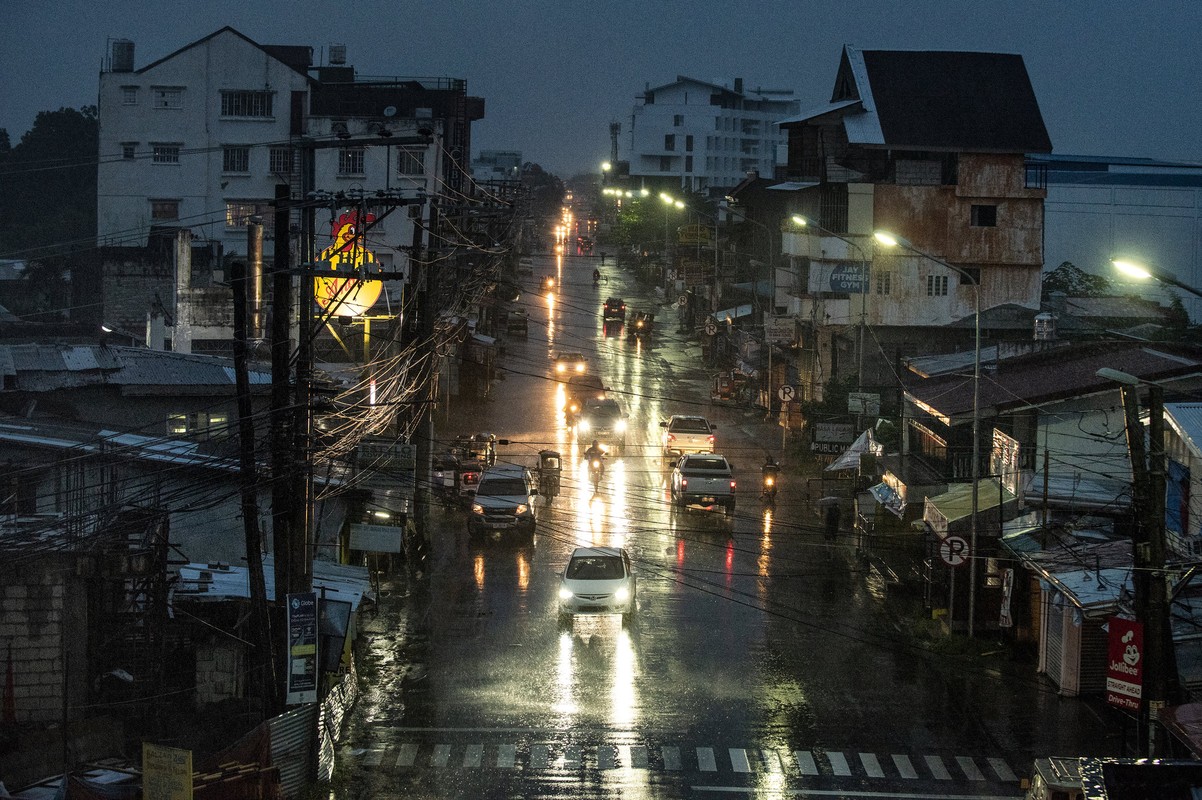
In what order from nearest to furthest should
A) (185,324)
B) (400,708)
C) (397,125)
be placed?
(400,708), (185,324), (397,125)

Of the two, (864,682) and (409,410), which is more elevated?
(409,410)

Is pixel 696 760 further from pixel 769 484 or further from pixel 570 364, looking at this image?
pixel 570 364

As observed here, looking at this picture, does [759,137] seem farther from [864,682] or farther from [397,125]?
[864,682]

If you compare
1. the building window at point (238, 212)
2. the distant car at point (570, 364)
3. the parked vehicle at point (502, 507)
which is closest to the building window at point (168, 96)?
the building window at point (238, 212)

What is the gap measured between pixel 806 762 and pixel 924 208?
3634 centimetres

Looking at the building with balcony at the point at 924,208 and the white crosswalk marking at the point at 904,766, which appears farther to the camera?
the building with balcony at the point at 924,208

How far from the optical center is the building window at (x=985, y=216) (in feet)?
175

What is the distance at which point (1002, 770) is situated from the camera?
20.1m

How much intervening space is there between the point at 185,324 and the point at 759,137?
121417mm

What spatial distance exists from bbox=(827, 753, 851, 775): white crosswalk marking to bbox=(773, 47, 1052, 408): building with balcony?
1272 inches

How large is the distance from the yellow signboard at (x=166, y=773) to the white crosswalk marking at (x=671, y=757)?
7014 mm

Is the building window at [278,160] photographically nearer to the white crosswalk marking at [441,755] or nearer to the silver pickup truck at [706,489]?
the silver pickup truck at [706,489]

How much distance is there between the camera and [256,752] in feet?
58.7

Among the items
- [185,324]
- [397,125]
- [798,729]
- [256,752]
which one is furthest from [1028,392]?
[397,125]
